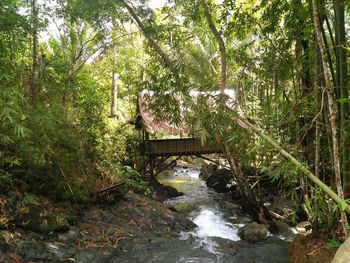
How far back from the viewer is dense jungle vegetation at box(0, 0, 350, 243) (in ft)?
10.3

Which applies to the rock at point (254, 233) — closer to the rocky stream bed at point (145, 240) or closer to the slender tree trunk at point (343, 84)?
the rocky stream bed at point (145, 240)

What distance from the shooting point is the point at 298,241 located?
14.0 ft

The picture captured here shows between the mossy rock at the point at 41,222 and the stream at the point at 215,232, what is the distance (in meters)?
1.63

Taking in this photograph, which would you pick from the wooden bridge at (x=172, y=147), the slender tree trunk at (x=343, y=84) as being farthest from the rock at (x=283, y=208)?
the slender tree trunk at (x=343, y=84)

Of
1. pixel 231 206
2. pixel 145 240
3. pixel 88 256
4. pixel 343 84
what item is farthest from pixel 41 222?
pixel 231 206

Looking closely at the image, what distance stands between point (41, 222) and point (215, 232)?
345 cm

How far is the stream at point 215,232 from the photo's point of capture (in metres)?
4.38

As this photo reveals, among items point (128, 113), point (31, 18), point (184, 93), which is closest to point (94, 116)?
point (31, 18)

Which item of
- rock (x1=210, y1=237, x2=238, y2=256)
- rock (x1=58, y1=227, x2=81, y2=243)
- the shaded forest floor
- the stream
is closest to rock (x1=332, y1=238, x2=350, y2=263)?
the shaded forest floor

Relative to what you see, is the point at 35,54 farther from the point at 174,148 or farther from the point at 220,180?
the point at 220,180

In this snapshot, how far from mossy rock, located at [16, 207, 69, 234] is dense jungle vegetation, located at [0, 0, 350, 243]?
105 mm

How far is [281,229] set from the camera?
5.85 m

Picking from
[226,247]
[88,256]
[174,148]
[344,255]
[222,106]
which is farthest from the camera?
[174,148]

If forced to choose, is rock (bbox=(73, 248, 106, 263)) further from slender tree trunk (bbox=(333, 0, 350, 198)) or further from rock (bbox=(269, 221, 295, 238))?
rock (bbox=(269, 221, 295, 238))
